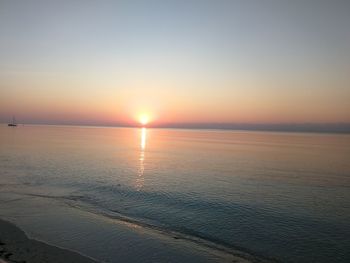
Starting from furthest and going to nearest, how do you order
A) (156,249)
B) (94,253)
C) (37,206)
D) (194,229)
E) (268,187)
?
1. (268,187)
2. (37,206)
3. (194,229)
4. (156,249)
5. (94,253)

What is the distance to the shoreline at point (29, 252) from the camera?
1366cm

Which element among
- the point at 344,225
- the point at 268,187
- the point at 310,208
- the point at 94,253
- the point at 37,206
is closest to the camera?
the point at 94,253

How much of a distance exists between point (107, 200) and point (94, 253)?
38.9 feet

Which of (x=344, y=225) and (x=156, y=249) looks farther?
(x=344, y=225)

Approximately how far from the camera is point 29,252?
14.5m

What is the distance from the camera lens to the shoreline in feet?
44.8

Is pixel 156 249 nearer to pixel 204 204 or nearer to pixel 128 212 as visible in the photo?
pixel 128 212

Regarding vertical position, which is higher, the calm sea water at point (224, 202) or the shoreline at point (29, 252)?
the shoreline at point (29, 252)

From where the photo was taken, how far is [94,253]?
49.4ft

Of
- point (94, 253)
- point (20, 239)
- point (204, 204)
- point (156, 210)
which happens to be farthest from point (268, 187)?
point (20, 239)

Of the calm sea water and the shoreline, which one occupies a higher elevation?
the shoreline

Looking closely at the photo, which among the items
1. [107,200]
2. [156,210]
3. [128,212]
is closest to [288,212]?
[156,210]

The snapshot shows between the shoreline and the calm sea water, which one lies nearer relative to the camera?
the shoreline

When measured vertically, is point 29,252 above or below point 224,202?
above
